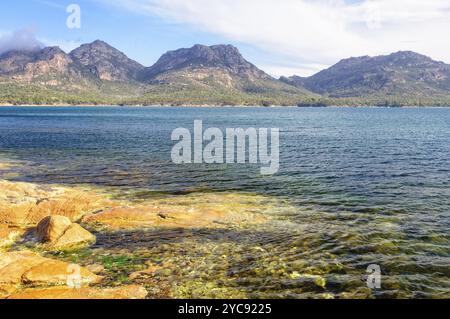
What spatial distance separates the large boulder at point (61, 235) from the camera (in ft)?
69.8

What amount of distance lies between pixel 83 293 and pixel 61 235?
771 centimetres

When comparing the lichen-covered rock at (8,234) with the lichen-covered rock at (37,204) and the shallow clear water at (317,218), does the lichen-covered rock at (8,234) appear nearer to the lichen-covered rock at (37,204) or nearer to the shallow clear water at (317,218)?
the lichen-covered rock at (37,204)

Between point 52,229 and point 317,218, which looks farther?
point 317,218

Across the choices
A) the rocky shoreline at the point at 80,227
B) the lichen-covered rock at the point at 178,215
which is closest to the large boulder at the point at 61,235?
the rocky shoreline at the point at 80,227

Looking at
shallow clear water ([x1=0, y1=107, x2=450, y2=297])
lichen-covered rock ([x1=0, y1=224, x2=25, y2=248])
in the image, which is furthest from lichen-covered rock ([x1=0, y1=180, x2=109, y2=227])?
shallow clear water ([x1=0, y1=107, x2=450, y2=297])

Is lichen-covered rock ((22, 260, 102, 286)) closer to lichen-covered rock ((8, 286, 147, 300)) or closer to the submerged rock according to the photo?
the submerged rock

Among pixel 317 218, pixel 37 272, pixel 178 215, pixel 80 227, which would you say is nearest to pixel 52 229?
pixel 80 227

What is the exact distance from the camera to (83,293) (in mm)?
15164

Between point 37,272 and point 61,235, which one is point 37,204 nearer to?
point 61,235

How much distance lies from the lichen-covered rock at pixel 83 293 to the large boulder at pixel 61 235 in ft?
19.3
